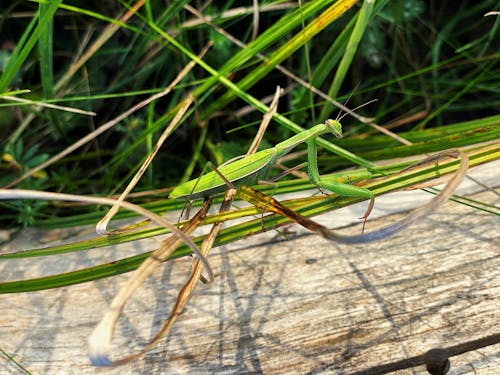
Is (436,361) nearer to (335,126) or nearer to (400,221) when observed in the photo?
(400,221)

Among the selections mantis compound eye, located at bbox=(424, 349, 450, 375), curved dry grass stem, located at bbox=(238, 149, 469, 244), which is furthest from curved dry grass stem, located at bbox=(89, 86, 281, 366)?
mantis compound eye, located at bbox=(424, 349, 450, 375)

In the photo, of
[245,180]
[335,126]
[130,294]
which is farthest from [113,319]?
[335,126]

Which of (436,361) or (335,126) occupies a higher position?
(335,126)

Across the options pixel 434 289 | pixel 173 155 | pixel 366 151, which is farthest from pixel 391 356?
pixel 173 155

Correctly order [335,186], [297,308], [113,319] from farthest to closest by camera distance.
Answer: [297,308]
[335,186]
[113,319]

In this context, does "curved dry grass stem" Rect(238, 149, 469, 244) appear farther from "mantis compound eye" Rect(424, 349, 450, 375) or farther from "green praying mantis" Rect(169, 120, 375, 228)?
"mantis compound eye" Rect(424, 349, 450, 375)

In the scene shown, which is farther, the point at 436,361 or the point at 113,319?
the point at 436,361

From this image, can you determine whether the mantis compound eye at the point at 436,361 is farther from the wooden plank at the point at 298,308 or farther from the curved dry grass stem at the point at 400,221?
the curved dry grass stem at the point at 400,221

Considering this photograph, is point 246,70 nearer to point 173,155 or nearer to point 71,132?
point 173,155
